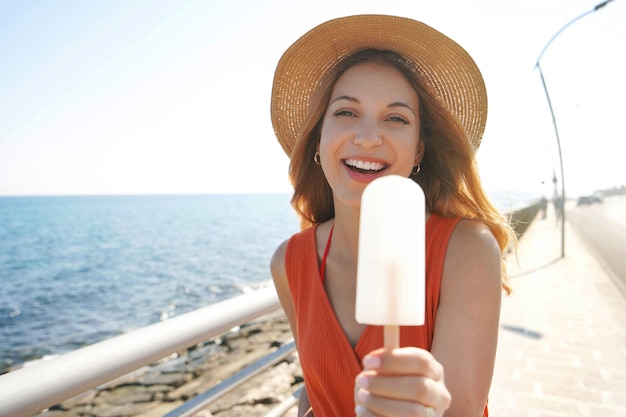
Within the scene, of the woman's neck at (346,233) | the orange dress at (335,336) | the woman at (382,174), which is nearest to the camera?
the woman at (382,174)

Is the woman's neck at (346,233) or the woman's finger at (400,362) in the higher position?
the woman's neck at (346,233)

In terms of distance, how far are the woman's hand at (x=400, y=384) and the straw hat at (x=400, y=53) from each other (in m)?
1.56

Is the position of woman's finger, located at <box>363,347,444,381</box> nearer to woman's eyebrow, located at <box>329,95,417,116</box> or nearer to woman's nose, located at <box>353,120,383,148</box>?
woman's nose, located at <box>353,120,383,148</box>

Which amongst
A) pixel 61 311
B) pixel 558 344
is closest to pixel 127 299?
pixel 61 311

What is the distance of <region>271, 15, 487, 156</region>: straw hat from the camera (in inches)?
81.5

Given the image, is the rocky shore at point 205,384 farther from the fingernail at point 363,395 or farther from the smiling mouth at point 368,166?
the fingernail at point 363,395

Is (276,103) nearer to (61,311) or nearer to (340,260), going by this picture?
(340,260)

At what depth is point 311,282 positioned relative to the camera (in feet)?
7.14

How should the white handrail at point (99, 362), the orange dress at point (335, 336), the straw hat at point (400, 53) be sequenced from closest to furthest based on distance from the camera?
the white handrail at point (99, 362), the orange dress at point (335, 336), the straw hat at point (400, 53)

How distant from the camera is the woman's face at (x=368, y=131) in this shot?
1818mm

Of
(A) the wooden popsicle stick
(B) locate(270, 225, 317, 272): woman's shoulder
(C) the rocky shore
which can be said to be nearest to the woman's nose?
(B) locate(270, 225, 317, 272): woman's shoulder

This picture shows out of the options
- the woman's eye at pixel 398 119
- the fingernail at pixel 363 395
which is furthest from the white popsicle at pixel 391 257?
the woman's eye at pixel 398 119

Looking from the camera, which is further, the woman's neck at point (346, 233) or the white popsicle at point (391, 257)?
the woman's neck at point (346, 233)

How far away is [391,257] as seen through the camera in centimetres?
92
